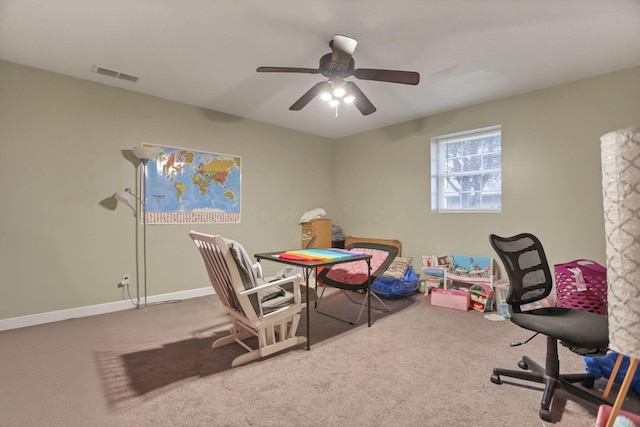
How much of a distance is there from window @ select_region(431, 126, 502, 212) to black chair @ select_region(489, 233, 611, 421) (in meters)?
2.11

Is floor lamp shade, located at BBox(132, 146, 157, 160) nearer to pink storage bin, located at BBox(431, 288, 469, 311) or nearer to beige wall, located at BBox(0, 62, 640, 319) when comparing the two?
beige wall, located at BBox(0, 62, 640, 319)

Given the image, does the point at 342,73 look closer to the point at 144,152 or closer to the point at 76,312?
the point at 144,152

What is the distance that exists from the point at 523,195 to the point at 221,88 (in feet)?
12.4

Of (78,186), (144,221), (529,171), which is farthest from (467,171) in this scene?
(78,186)

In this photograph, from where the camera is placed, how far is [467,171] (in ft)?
14.2

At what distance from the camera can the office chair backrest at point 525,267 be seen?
6.41ft

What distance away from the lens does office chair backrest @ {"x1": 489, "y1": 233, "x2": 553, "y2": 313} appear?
1.96 metres

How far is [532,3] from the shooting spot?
83.3 inches

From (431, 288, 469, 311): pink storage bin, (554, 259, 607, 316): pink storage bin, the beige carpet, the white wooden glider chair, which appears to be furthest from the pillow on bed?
the white wooden glider chair

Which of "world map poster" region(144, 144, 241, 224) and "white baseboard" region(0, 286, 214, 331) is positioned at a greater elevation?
"world map poster" region(144, 144, 241, 224)

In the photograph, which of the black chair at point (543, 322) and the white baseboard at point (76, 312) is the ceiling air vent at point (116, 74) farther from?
the black chair at point (543, 322)

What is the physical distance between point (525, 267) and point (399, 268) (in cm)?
231

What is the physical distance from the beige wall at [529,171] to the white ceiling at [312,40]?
0.91 feet

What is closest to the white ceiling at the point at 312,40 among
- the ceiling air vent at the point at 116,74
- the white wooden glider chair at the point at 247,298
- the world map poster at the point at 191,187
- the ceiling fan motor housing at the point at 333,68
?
the ceiling air vent at the point at 116,74
